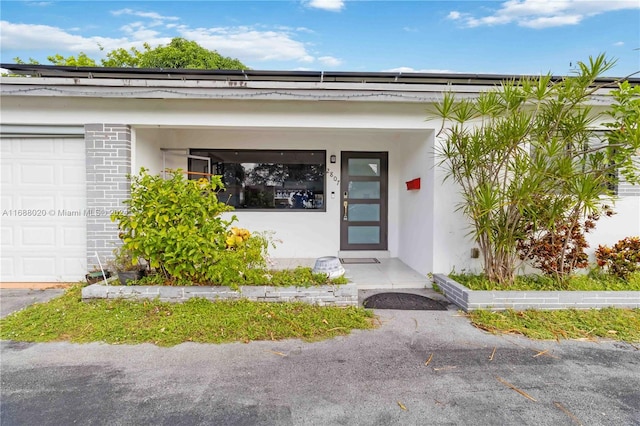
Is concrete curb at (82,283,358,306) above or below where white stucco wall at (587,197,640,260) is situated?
below

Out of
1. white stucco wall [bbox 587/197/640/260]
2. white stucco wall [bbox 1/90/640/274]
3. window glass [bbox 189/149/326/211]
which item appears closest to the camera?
white stucco wall [bbox 1/90/640/274]

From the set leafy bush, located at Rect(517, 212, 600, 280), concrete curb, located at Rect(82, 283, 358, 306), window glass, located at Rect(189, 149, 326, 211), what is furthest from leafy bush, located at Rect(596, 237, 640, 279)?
window glass, located at Rect(189, 149, 326, 211)

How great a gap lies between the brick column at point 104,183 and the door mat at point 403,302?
4013 mm

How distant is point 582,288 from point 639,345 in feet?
3.68

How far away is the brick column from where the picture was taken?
486 cm

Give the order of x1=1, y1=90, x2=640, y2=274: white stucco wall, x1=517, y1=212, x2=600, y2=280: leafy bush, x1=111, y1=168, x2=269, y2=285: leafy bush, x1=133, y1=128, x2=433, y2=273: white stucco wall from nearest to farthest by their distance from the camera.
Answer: x1=111, y1=168, x2=269, y2=285: leafy bush, x1=517, y1=212, x2=600, y2=280: leafy bush, x1=1, y1=90, x2=640, y2=274: white stucco wall, x1=133, y1=128, x2=433, y2=273: white stucco wall

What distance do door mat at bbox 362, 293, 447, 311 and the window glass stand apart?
295 centimetres

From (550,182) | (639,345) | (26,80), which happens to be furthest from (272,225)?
(639,345)

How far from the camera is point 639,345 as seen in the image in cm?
317

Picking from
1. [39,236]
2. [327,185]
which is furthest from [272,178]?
[39,236]

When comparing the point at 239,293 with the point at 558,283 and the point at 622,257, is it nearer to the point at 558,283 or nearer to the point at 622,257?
the point at 558,283

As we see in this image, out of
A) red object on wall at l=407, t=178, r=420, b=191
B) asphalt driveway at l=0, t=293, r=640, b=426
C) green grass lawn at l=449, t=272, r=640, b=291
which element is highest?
red object on wall at l=407, t=178, r=420, b=191

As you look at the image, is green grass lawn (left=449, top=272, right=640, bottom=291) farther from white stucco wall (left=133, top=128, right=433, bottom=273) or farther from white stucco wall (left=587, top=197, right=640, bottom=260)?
white stucco wall (left=133, top=128, right=433, bottom=273)

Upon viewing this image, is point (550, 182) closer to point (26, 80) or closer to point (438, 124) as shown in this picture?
point (438, 124)
